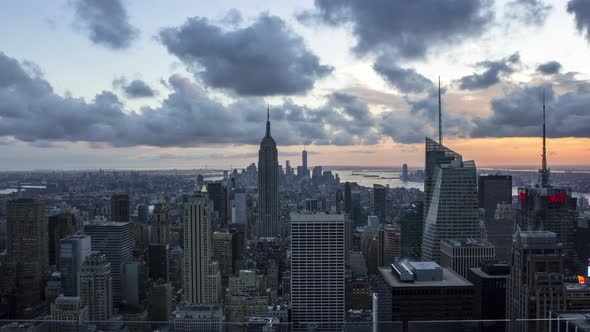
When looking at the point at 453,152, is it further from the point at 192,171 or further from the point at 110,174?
the point at 110,174

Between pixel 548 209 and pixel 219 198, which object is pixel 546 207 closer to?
pixel 548 209

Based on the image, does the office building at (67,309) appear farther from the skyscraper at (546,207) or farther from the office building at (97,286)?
the skyscraper at (546,207)

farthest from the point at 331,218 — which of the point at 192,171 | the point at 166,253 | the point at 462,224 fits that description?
the point at 192,171

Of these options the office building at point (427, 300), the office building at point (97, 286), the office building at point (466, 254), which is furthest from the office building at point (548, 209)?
the office building at point (97, 286)

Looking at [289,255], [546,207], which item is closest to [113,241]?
[289,255]

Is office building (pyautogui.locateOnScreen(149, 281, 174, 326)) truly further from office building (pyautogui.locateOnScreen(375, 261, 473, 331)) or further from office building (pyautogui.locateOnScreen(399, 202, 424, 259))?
office building (pyautogui.locateOnScreen(399, 202, 424, 259))

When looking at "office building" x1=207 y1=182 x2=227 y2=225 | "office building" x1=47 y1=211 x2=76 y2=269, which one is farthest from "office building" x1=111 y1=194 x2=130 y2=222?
"office building" x1=207 y1=182 x2=227 y2=225
